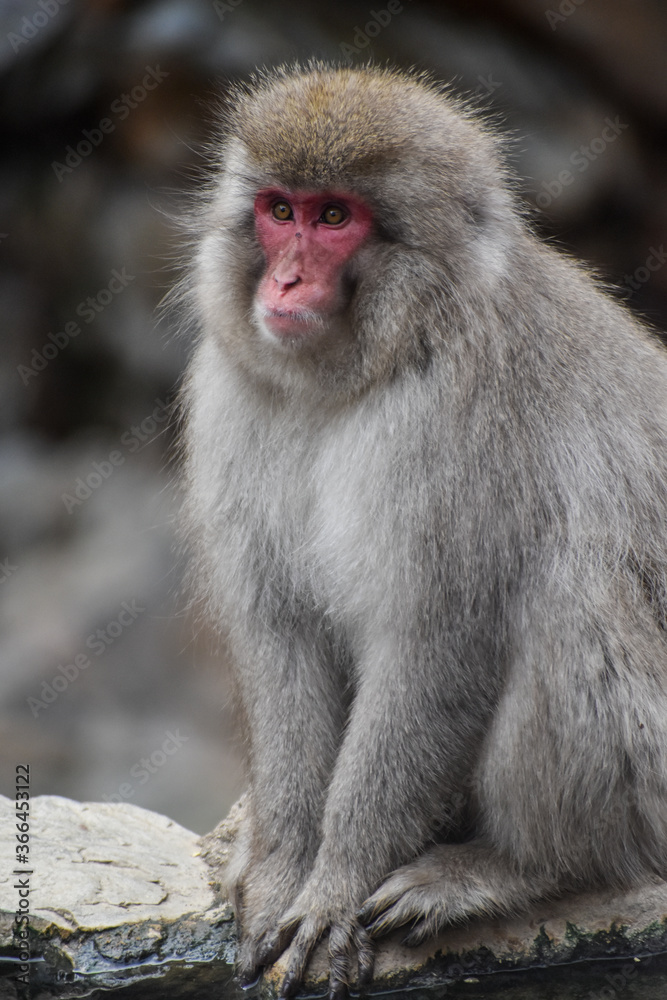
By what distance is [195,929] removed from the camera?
16.3 ft

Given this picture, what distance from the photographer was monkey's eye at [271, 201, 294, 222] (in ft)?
15.4

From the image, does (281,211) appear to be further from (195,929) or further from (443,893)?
(195,929)

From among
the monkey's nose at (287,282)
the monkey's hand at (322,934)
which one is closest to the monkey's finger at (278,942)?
the monkey's hand at (322,934)

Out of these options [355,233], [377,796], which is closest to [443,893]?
[377,796]

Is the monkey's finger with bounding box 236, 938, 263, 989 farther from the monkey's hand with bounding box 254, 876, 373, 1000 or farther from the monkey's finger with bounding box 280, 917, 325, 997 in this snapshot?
the monkey's finger with bounding box 280, 917, 325, 997

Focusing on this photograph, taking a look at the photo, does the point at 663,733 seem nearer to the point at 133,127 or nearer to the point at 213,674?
the point at 213,674

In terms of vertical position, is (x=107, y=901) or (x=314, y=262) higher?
(x=314, y=262)

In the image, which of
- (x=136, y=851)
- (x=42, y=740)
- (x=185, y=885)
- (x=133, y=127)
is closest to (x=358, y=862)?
(x=185, y=885)

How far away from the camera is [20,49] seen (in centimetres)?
1089

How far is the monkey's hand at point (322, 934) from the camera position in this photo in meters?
4.50

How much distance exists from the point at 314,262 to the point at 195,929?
289 centimetres

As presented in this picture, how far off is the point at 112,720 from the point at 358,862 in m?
6.08

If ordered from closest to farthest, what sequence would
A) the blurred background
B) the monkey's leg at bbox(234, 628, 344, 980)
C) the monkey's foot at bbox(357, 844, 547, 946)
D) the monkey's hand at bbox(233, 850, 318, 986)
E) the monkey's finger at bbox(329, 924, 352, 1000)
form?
the monkey's finger at bbox(329, 924, 352, 1000), the monkey's foot at bbox(357, 844, 547, 946), the monkey's hand at bbox(233, 850, 318, 986), the monkey's leg at bbox(234, 628, 344, 980), the blurred background

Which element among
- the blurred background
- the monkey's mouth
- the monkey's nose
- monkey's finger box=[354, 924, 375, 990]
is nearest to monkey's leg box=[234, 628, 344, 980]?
monkey's finger box=[354, 924, 375, 990]
